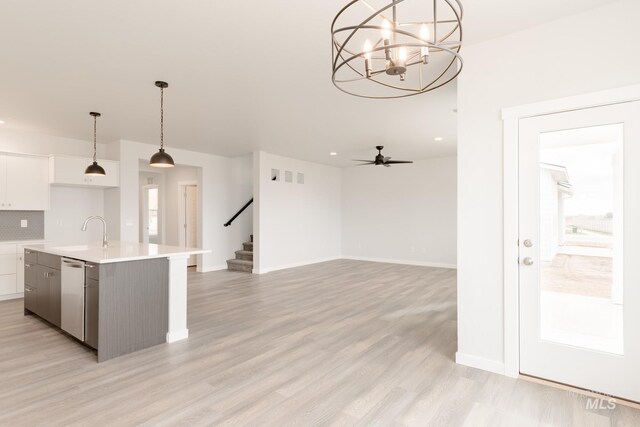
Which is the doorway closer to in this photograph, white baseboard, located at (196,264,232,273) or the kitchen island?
white baseboard, located at (196,264,232,273)

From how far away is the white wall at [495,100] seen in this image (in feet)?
7.95

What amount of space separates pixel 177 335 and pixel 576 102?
4.10 metres

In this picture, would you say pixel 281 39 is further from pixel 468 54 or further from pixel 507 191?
pixel 507 191

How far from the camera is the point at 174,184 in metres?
8.61

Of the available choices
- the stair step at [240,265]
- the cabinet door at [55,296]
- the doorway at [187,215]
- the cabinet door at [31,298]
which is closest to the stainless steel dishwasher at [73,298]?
the cabinet door at [55,296]

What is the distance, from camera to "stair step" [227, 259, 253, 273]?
7668 mm

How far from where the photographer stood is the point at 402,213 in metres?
9.08

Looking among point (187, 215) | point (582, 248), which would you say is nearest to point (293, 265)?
point (187, 215)

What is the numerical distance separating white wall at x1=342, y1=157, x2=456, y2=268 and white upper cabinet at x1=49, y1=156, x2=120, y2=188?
604cm

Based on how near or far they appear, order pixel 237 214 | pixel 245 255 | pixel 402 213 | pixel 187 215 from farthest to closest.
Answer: pixel 402 213
pixel 187 215
pixel 237 214
pixel 245 255

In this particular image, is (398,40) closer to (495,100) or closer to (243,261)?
(495,100)

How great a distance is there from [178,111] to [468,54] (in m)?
3.65

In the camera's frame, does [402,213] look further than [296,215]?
Yes

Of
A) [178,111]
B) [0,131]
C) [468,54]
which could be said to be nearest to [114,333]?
[178,111]
